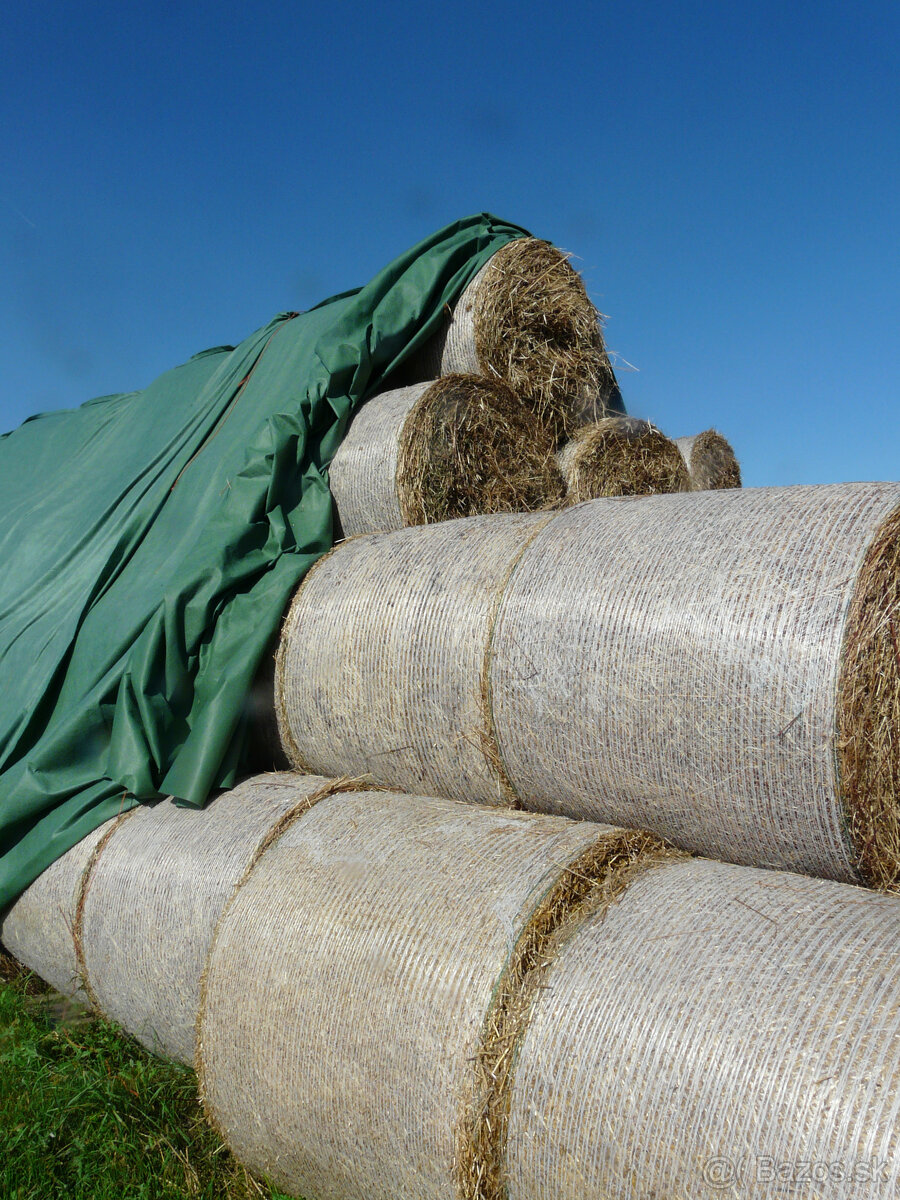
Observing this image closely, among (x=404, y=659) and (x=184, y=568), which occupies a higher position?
(x=184, y=568)

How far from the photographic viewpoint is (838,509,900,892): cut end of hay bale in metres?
2.16

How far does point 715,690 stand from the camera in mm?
2348

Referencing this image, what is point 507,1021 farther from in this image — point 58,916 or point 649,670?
point 58,916

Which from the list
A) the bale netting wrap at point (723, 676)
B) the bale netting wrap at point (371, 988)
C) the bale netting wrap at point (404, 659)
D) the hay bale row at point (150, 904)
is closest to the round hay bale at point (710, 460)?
the bale netting wrap at point (404, 659)

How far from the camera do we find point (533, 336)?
464 centimetres

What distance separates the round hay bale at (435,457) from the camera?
3879mm

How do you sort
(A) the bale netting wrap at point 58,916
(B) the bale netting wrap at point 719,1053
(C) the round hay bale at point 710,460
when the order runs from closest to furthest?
1. (B) the bale netting wrap at point 719,1053
2. (A) the bale netting wrap at point 58,916
3. (C) the round hay bale at point 710,460

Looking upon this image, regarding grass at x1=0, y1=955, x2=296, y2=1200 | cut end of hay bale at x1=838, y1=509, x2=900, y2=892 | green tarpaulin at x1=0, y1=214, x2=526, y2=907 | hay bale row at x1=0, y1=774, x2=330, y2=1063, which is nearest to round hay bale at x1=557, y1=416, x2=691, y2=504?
green tarpaulin at x1=0, y1=214, x2=526, y2=907

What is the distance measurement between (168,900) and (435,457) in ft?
6.60

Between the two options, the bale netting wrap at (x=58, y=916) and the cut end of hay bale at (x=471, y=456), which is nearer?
the bale netting wrap at (x=58, y=916)

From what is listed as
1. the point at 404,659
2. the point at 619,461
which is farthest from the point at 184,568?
the point at 619,461

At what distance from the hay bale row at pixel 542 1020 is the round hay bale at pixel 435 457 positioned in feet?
5.27

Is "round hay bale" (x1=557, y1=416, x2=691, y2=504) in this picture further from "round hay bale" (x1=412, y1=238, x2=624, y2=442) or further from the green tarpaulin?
the green tarpaulin

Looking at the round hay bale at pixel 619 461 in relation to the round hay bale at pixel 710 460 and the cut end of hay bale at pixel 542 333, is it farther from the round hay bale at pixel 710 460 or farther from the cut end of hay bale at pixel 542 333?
the round hay bale at pixel 710 460
